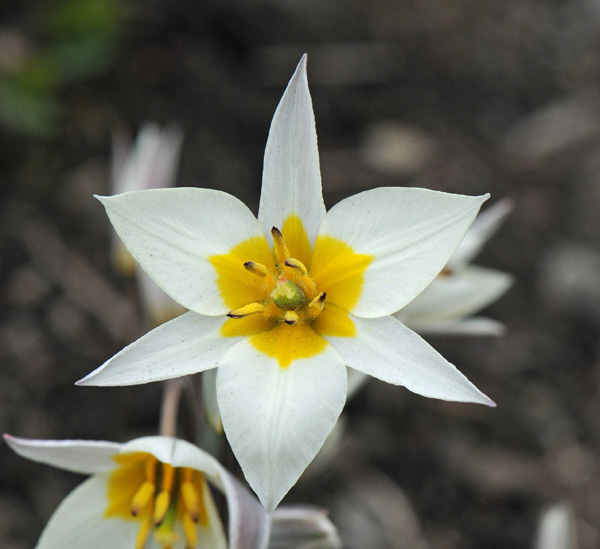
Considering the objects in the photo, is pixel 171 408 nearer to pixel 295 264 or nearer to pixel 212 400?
pixel 212 400

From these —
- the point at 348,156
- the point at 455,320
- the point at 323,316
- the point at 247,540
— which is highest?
the point at 348,156

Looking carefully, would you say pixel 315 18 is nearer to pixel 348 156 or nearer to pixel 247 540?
pixel 348 156

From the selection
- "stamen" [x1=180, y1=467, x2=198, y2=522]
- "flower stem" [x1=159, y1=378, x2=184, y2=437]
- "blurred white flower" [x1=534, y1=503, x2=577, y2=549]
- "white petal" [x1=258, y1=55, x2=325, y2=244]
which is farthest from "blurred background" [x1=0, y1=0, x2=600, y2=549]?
"white petal" [x1=258, y1=55, x2=325, y2=244]

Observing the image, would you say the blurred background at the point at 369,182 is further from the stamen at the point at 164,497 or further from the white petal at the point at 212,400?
the white petal at the point at 212,400

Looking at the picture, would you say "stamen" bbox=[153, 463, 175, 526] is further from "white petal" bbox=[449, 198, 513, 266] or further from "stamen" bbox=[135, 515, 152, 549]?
"white petal" bbox=[449, 198, 513, 266]

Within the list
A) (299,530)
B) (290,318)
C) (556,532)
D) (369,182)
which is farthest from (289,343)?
(369,182)

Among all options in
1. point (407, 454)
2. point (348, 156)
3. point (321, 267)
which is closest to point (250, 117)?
point (348, 156)
